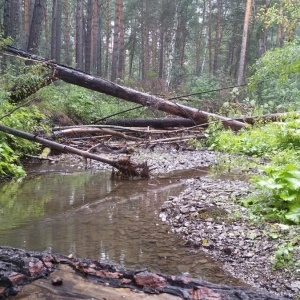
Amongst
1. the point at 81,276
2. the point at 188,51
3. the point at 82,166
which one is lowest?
the point at 82,166

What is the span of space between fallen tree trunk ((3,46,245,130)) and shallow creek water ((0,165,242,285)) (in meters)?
4.63

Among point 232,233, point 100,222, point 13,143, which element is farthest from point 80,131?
point 232,233

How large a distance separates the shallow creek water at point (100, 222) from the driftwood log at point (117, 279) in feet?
3.77

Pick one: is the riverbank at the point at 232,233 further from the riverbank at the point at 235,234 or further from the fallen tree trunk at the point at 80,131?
the fallen tree trunk at the point at 80,131

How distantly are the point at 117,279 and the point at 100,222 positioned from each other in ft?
9.40

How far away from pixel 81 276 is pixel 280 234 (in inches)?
97.6

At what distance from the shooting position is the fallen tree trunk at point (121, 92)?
37.8 feet

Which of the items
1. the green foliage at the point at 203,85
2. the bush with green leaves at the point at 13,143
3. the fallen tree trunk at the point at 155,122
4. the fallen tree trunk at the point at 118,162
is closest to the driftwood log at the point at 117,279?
the fallen tree trunk at the point at 118,162

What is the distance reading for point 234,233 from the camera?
411 cm

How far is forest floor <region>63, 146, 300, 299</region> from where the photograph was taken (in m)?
3.14

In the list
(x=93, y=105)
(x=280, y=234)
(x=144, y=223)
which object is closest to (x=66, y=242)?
(x=144, y=223)

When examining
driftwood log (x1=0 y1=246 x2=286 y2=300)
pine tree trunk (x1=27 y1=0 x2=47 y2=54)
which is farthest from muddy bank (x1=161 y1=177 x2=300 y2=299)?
pine tree trunk (x1=27 y1=0 x2=47 y2=54)

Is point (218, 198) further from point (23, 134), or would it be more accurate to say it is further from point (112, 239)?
point (23, 134)

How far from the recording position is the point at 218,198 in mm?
5492
